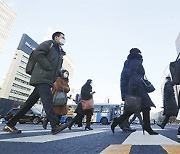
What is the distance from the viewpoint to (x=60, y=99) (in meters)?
5.20

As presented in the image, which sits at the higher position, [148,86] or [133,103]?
[148,86]

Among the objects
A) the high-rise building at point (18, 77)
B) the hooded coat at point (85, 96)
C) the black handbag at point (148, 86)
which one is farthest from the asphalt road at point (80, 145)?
the high-rise building at point (18, 77)

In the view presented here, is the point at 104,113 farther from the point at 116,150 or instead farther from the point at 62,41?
the point at 116,150

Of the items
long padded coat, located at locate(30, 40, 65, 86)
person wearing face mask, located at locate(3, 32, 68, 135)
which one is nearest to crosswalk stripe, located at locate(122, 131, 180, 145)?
person wearing face mask, located at locate(3, 32, 68, 135)

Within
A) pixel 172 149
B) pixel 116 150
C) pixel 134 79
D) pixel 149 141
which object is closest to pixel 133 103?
pixel 134 79

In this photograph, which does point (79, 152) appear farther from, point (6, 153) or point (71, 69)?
point (71, 69)

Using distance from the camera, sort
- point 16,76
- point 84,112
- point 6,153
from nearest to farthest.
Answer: point 6,153 < point 84,112 < point 16,76

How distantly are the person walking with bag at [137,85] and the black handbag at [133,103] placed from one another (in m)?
0.07

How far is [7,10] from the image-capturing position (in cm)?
11031

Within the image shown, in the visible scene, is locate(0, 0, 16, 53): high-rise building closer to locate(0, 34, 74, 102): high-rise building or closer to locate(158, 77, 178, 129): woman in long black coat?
locate(0, 34, 74, 102): high-rise building

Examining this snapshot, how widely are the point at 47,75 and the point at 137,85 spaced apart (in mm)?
1828

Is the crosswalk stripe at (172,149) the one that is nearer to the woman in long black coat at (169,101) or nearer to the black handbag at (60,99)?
the black handbag at (60,99)

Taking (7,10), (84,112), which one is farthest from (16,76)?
(84,112)

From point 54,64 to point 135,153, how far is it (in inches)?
100
